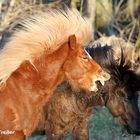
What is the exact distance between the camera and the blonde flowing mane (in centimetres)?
480

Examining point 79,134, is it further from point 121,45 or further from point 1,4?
point 1,4

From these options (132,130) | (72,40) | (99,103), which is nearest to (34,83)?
(72,40)

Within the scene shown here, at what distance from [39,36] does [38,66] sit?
287 mm

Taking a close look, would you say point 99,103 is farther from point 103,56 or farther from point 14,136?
point 14,136

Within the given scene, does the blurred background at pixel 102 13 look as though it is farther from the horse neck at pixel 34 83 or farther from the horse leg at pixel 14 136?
the horse leg at pixel 14 136

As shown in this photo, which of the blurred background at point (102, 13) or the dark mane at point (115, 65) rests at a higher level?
the dark mane at point (115, 65)

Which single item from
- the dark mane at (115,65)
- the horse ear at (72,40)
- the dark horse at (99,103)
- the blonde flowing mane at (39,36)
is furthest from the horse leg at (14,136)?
the dark mane at (115,65)

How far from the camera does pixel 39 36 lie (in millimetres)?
4953

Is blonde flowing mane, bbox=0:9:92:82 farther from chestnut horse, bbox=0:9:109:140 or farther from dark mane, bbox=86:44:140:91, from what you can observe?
dark mane, bbox=86:44:140:91

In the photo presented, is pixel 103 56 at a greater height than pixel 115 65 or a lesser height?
greater

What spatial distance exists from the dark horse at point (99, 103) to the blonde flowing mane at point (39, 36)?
3.73 ft

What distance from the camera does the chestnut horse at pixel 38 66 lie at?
184 inches

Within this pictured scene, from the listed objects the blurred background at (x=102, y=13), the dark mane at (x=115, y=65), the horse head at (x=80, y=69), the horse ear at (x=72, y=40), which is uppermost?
the horse ear at (x=72, y=40)

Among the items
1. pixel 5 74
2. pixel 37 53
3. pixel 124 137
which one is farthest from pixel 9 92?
pixel 124 137
